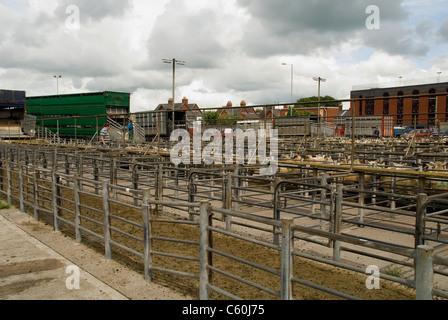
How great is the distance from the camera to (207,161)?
46.7 feet

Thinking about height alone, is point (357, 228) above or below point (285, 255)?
below

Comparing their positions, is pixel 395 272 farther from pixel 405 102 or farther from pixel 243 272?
pixel 405 102

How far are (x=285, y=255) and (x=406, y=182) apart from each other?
913 cm

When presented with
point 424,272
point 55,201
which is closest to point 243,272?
point 424,272

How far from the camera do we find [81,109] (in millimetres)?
36375

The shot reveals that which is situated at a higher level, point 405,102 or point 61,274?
point 405,102

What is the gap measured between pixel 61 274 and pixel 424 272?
4.99 meters

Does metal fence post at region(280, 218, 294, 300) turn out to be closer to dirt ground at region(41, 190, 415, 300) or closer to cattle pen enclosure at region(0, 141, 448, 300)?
cattle pen enclosure at region(0, 141, 448, 300)

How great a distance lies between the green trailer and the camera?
34.1 m

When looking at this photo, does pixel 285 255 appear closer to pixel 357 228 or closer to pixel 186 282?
pixel 186 282

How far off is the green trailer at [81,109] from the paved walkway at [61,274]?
24509 mm

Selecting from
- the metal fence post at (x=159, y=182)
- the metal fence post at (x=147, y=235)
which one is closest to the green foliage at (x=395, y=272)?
the metal fence post at (x=147, y=235)

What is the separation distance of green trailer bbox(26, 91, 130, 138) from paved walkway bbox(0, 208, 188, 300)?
24509 millimetres
